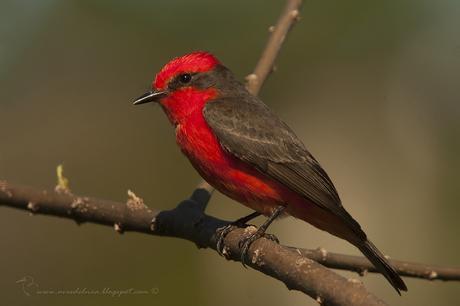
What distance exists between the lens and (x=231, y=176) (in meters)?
6.05

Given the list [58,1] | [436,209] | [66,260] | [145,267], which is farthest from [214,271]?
[58,1]

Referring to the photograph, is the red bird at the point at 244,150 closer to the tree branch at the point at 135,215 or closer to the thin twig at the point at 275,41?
the thin twig at the point at 275,41

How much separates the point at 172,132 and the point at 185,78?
6991 millimetres

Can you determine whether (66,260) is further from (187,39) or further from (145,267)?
(187,39)

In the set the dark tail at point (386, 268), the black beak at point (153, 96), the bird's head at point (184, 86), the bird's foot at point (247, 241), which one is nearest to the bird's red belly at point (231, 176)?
the bird's head at point (184, 86)

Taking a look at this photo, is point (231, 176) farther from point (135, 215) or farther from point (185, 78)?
point (185, 78)

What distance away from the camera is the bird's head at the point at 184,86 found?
261 inches

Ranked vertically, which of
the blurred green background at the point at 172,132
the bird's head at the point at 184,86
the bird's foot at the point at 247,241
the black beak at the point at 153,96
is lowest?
the blurred green background at the point at 172,132

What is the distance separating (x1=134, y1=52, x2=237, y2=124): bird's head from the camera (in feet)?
21.7

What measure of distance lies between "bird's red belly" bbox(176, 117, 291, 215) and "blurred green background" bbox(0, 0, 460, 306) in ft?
7.81

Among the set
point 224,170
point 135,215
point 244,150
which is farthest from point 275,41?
point 135,215

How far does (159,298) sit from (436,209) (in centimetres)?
538

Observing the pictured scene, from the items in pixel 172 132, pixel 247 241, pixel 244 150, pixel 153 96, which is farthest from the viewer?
pixel 172 132

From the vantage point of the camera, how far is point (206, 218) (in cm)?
536
